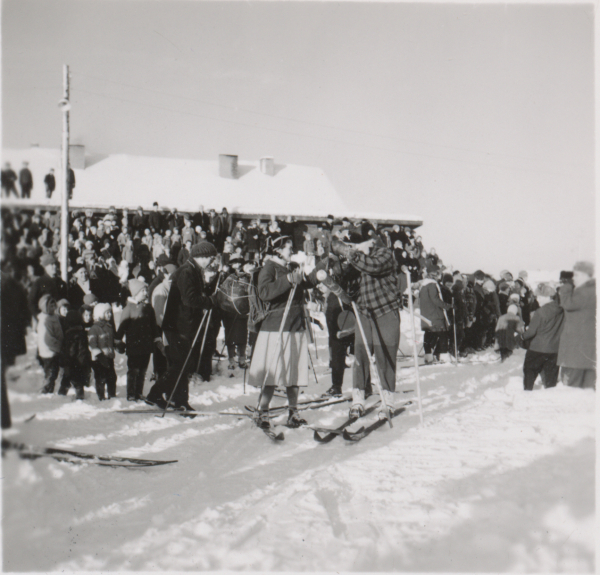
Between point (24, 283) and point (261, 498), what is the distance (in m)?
1.76

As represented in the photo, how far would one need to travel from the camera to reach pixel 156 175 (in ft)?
61.2

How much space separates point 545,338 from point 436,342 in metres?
3.77

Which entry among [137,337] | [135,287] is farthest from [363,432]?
[135,287]

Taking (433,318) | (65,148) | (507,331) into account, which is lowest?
(507,331)

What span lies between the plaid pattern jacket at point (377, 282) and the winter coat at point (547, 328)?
5.79ft

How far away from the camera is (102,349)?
579cm

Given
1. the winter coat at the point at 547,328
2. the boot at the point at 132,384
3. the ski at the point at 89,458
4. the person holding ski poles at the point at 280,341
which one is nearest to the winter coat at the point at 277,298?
the person holding ski poles at the point at 280,341

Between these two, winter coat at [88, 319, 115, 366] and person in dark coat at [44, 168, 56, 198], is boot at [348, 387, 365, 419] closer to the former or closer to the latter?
winter coat at [88, 319, 115, 366]

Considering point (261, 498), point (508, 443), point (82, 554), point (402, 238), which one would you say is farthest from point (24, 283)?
point (402, 238)

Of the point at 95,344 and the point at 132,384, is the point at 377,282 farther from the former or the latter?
the point at 95,344

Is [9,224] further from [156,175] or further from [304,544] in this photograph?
[156,175]

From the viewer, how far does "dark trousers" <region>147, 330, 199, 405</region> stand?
5.47 meters

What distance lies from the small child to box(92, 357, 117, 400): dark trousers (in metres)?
0.39

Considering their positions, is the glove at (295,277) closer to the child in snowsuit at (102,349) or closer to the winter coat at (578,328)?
the child in snowsuit at (102,349)
